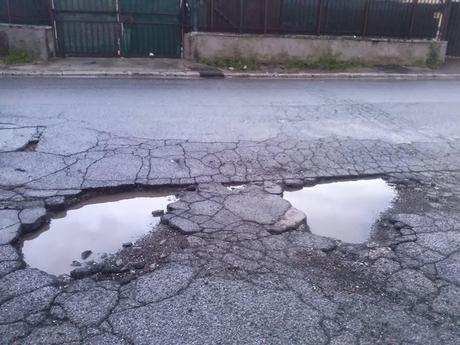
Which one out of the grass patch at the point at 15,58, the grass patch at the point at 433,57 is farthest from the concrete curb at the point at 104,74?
the grass patch at the point at 433,57

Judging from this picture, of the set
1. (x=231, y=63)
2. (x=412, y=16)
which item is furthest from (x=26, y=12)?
(x=412, y=16)

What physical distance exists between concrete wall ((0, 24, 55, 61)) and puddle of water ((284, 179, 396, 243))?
31.4 feet

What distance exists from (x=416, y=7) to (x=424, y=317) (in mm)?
13786

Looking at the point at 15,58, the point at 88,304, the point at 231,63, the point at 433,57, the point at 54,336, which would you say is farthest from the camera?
the point at 433,57

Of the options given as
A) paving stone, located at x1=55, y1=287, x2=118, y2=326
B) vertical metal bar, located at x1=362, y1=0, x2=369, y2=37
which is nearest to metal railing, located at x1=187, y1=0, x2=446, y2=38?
vertical metal bar, located at x1=362, y1=0, x2=369, y2=37

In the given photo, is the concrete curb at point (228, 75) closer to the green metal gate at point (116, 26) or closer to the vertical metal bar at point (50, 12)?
the green metal gate at point (116, 26)

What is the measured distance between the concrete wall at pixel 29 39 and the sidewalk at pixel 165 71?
429mm

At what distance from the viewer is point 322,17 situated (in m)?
13.5

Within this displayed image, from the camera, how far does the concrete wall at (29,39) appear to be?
11.6 meters

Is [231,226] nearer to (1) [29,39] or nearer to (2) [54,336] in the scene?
(2) [54,336]

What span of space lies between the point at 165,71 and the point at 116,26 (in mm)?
2175

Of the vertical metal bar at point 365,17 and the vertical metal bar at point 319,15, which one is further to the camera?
the vertical metal bar at point 365,17

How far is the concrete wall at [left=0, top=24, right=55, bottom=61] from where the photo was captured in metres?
11.6

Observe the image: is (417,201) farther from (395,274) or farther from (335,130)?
(335,130)
